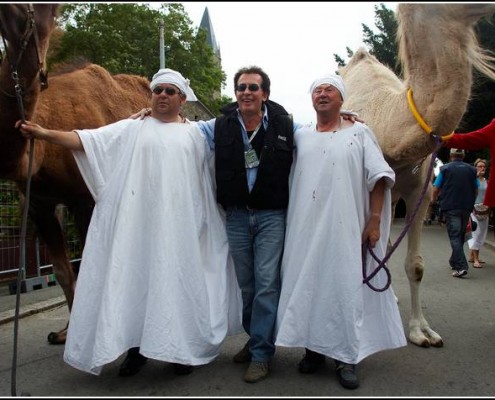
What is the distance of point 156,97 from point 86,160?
67 centimetres

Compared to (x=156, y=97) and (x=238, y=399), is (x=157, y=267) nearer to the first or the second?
(x=238, y=399)

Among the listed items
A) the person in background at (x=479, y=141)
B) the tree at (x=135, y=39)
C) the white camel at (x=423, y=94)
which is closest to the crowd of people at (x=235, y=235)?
the white camel at (x=423, y=94)

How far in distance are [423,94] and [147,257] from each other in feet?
7.59

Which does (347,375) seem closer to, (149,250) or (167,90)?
(149,250)

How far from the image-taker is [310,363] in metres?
3.49

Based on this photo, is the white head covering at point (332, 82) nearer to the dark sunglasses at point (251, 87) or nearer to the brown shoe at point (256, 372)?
the dark sunglasses at point (251, 87)

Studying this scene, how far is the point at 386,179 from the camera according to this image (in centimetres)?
333

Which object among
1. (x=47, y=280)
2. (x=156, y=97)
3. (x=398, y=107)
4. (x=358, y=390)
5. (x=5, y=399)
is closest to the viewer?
(x=5, y=399)

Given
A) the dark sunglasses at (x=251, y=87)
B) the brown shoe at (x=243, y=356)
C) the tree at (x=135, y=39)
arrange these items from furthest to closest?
the tree at (x=135, y=39), the brown shoe at (x=243, y=356), the dark sunglasses at (x=251, y=87)

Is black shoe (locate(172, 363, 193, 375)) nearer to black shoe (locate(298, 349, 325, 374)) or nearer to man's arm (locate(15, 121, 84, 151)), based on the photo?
black shoe (locate(298, 349, 325, 374))

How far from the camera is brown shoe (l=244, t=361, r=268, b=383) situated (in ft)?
10.9

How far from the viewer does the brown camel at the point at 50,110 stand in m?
3.15

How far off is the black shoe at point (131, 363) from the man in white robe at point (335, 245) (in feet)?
3.38

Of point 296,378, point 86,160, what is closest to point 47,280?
point 86,160
